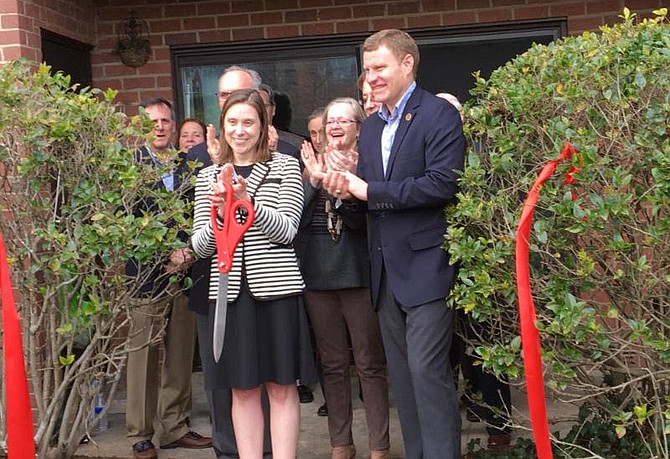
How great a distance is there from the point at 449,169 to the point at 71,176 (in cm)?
178

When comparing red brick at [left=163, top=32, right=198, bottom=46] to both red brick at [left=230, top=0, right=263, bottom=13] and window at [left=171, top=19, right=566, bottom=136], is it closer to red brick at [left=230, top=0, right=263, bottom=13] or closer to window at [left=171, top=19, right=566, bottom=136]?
window at [left=171, top=19, right=566, bottom=136]

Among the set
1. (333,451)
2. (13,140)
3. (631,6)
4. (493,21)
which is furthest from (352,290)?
(631,6)

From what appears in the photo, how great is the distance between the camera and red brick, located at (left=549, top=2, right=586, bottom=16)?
7008mm

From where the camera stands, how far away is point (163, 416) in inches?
226

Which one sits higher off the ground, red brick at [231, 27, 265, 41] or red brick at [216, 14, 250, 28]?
red brick at [216, 14, 250, 28]

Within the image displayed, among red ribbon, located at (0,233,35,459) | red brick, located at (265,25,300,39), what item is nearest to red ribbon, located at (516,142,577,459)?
red ribbon, located at (0,233,35,459)

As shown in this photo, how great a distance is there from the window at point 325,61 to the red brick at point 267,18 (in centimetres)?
15

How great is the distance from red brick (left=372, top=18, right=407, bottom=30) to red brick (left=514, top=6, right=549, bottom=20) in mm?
789

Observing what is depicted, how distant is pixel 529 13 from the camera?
7047 mm

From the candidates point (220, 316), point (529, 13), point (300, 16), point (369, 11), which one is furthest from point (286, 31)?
point (220, 316)

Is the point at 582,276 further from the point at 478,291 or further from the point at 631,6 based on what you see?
the point at 631,6

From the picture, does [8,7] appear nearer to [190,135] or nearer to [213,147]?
[190,135]

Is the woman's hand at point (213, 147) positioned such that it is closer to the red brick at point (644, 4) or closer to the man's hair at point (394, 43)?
the man's hair at point (394, 43)

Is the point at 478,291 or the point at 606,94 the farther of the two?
the point at 478,291
